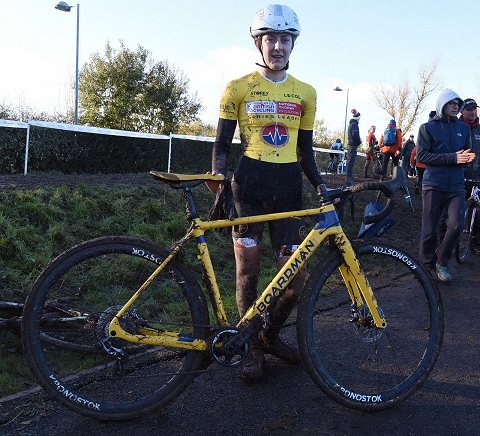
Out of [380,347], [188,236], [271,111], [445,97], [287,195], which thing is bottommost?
[380,347]

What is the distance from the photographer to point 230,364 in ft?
9.96

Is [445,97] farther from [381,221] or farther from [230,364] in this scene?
[230,364]

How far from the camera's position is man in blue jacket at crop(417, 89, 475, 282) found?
610cm

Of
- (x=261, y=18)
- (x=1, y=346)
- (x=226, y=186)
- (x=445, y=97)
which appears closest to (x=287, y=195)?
(x=226, y=186)

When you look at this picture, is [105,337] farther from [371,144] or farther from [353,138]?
[371,144]

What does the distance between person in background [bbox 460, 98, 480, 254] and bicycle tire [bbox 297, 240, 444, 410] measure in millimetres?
4130

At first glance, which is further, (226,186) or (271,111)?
(271,111)

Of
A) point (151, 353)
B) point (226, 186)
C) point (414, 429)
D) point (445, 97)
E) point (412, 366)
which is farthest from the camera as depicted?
point (445, 97)

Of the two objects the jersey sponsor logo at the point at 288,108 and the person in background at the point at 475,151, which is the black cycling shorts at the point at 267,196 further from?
the person in background at the point at 475,151

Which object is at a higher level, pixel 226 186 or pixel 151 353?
pixel 226 186

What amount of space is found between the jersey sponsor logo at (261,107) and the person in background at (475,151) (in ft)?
14.9

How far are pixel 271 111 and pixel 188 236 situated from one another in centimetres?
109

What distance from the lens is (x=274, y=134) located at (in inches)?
141

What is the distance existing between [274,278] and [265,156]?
876 millimetres
